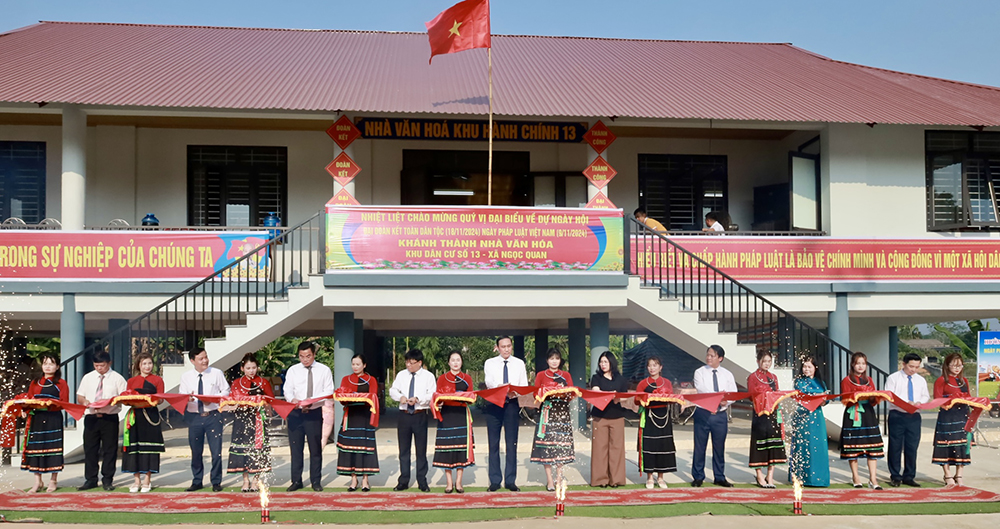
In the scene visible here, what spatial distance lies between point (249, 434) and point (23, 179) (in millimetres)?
8635

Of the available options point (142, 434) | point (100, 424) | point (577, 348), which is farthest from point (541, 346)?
point (100, 424)

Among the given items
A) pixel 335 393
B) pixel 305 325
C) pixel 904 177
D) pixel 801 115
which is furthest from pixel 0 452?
pixel 904 177

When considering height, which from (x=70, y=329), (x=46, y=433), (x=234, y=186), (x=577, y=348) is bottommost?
(x=46, y=433)

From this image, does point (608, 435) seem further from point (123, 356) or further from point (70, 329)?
point (70, 329)

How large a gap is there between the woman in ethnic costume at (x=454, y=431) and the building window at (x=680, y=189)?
805cm

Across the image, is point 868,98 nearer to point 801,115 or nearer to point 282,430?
point 801,115

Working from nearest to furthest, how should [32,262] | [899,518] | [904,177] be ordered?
[899,518]
[32,262]
[904,177]

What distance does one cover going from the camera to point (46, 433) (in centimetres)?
862

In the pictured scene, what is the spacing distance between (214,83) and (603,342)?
7.44 m

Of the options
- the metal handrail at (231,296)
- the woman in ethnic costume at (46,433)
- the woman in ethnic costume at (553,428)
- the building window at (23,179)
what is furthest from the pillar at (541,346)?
the woman in ethnic costume at (46,433)

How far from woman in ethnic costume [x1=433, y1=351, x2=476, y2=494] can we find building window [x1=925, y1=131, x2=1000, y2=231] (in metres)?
10.2

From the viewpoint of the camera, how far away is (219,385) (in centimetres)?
906

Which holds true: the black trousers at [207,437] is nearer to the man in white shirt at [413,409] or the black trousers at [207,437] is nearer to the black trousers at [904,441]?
the man in white shirt at [413,409]

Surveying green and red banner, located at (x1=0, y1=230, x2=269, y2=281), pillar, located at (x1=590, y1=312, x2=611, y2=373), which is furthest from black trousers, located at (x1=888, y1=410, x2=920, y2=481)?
A: green and red banner, located at (x1=0, y1=230, x2=269, y2=281)
